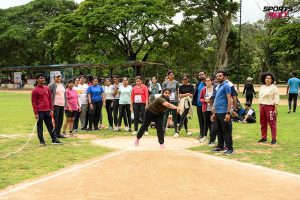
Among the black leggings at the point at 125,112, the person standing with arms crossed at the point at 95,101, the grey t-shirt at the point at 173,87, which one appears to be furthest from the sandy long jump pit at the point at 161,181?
the person standing with arms crossed at the point at 95,101

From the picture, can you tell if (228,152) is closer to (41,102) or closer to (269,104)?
(269,104)

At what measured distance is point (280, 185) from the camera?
6500 millimetres

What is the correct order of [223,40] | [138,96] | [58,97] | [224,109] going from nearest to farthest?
[224,109] → [58,97] → [138,96] → [223,40]

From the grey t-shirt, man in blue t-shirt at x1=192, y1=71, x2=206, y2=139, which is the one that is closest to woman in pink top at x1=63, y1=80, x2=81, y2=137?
the grey t-shirt

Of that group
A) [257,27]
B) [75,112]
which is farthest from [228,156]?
[257,27]

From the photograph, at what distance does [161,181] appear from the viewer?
6719mm

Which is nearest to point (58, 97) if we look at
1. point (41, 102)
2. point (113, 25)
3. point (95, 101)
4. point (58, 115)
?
point (58, 115)

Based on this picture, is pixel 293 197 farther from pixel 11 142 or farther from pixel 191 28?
pixel 191 28

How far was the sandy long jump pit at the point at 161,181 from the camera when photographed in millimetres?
5941

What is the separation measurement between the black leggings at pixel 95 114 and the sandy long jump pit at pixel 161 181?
204 inches

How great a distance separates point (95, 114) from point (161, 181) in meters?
7.68

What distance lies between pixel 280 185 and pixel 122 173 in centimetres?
268

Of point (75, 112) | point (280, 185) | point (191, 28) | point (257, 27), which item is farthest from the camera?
point (257, 27)

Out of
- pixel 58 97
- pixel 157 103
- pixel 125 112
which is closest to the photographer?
pixel 157 103
